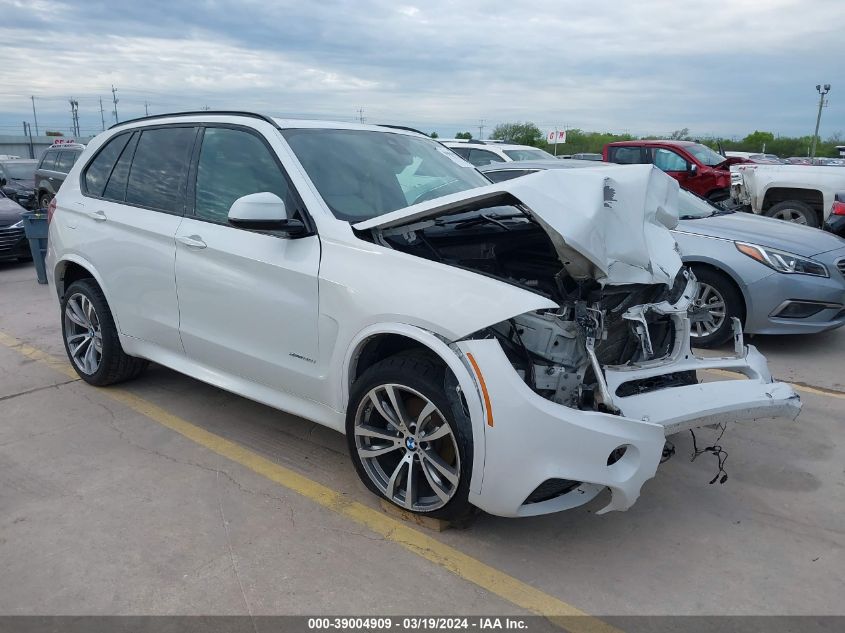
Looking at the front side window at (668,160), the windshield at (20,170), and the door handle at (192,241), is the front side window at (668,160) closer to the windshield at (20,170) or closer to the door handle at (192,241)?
the door handle at (192,241)

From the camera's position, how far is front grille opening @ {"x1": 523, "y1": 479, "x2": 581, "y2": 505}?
9.56 ft

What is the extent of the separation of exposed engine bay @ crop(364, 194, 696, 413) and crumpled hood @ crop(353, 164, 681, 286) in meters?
0.08

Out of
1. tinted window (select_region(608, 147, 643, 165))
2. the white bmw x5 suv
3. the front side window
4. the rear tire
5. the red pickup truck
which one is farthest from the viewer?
tinted window (select_region(608, 147, 643, 165))

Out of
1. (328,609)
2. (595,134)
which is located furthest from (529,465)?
(595,134)

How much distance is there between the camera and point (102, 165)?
5023 mm

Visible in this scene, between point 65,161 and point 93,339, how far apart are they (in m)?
12.8

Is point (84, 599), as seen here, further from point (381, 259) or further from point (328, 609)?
point (381, 259)

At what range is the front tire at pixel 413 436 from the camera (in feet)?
9.90

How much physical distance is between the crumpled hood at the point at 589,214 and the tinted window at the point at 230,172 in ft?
2.39

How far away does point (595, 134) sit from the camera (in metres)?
57.6

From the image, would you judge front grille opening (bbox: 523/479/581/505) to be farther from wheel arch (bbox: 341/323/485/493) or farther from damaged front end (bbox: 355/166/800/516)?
wheel arch (bbox: 341/323/485/493)

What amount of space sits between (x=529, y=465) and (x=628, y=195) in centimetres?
142

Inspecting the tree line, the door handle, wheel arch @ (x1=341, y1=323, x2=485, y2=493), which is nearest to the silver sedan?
wheel arch @ (x1=341, y1=323, x2=485, y2=493)

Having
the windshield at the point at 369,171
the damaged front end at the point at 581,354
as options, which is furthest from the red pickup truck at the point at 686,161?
the damaged front end at the point at 581,354
